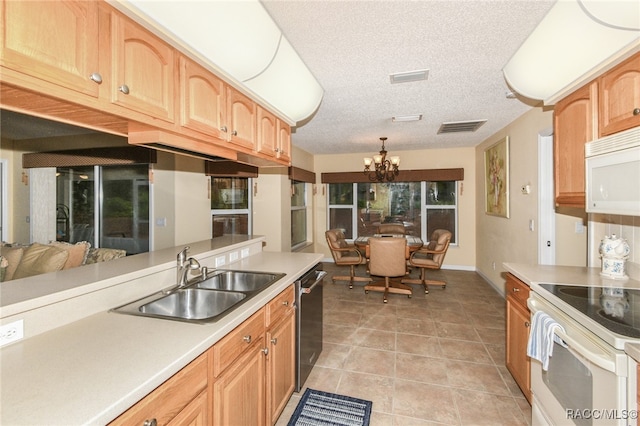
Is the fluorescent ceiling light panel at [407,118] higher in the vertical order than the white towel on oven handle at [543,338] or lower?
higher

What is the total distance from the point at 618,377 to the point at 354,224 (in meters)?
5.55

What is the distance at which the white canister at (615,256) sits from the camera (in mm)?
1830

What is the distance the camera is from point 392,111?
135 inches

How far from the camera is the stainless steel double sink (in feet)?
4.60

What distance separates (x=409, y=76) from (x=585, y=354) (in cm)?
225

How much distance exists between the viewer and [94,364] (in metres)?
0.88

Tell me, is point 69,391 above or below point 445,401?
above

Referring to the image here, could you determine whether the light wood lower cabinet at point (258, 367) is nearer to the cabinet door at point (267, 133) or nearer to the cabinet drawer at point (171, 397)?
the cabinet drawer at point (171, 397)

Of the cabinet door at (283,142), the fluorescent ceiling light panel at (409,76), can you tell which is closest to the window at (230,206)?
the cabinet door at (283,142)

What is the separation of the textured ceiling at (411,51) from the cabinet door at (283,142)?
1.78 ft

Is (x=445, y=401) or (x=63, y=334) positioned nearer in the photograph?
(x=63, y=334)

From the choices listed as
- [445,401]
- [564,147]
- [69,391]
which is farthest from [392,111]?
[69,391]

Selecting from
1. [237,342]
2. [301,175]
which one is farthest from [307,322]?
[301,175]

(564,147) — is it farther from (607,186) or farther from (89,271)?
(89,271)
